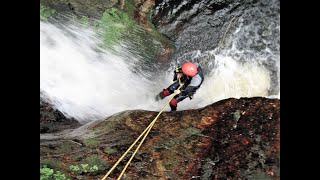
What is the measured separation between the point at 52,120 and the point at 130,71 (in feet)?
7.53

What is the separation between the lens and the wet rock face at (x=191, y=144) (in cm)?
399

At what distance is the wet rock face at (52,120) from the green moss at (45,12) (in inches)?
79.3

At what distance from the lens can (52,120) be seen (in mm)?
5316

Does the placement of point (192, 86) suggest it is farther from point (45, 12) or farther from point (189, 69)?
point (45, 12)

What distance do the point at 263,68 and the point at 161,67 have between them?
2408 mm

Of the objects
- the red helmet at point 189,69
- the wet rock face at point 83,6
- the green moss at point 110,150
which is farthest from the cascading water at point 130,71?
the green moss at point 110,150

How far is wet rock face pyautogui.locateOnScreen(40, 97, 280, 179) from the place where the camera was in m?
3.99

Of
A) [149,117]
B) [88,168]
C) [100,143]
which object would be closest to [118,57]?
[149,117]

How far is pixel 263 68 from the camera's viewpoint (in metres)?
7.24

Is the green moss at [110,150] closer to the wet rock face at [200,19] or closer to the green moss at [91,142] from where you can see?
the green moss at [91,142]

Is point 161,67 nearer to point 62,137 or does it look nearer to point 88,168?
point 62,137

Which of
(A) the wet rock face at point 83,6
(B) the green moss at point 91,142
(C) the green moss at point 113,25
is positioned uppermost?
(A) the wet rock face at point 83,6

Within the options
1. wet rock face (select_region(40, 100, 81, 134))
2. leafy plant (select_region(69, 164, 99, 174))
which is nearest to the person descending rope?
wet rock face (select_region(40, 100, 81, 134))

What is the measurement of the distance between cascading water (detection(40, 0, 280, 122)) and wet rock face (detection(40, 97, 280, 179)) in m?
1.28
